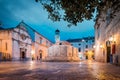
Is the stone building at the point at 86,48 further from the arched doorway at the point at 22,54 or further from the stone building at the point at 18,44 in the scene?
the arched doorway at the point at 22,54

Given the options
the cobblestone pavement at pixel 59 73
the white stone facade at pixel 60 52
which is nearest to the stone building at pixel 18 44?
the white stone facade at pixel 60 52

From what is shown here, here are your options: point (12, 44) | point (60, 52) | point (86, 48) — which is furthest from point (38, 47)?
point (60, 52)

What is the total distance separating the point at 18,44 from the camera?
159 feet

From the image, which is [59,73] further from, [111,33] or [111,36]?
[111,33]

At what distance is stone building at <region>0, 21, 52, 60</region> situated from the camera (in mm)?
44312

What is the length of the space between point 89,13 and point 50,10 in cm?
175

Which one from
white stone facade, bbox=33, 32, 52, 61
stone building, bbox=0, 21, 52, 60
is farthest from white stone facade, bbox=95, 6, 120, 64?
white stone facade, bbox=33, 32, 52, 61

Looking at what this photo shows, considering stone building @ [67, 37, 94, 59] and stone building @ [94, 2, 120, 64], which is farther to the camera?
stone building @ [67, 37, 94, 59]

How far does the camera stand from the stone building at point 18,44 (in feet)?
145

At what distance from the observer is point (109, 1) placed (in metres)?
7.42

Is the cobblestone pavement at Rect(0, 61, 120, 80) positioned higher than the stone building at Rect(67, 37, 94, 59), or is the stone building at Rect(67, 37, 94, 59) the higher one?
the stone building at Rect(67, 37, 94, 59)

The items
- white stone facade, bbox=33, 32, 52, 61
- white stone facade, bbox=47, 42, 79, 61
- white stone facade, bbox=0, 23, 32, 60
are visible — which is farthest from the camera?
white stone facade, bbox=33, 32, 52, 61

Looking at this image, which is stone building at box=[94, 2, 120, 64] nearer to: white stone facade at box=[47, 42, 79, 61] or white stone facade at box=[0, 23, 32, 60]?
white stone facade at box=[47, 42, 79, 61]

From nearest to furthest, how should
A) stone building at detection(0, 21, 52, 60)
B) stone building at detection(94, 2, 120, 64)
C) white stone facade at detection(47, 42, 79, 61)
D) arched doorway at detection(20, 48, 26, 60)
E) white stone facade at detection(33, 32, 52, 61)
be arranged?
stone building at detection(94, 2, 120, 64) < white stone facade at detection(47, 42, 79, 61) < stone building at detection(0, 21, 52, 60) < arched doorway at detection(20, 48, 26, 60) < white stone facade at detection(33, 32, 52, 61)
